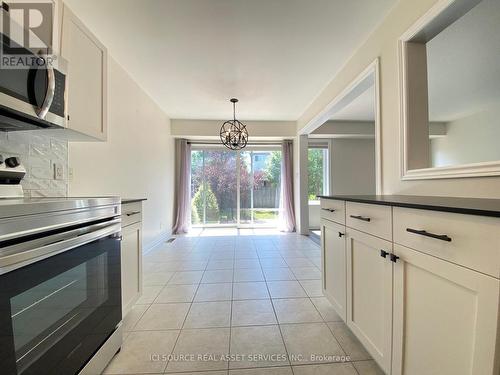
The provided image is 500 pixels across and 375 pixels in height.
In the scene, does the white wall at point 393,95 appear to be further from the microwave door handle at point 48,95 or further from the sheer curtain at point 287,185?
the sheer curtain at point 287,185

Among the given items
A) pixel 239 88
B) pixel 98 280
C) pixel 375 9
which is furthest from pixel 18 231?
pixel 239 88

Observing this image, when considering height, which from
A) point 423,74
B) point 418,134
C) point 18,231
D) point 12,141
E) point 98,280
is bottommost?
point 98,280

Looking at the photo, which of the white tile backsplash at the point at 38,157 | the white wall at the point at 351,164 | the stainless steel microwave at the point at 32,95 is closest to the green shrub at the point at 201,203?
the white wall at the point at 351,164

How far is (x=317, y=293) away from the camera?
7.18ft

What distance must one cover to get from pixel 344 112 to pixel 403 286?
419 cm

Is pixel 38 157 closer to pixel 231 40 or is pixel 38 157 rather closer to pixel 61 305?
pixel 61 305

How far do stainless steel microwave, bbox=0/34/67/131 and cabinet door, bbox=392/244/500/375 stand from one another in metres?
1.89

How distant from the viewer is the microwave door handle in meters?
1.11

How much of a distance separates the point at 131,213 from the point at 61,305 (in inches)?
32.5

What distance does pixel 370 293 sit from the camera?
1243 mm

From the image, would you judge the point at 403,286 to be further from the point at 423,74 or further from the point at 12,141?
the point at 12,141

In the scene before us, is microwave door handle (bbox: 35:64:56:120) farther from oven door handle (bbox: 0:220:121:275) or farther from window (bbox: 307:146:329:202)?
window (bbox: 307:146:329:202)

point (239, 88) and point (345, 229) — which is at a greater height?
point (239, 88)

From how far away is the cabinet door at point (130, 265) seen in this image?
1610mm
